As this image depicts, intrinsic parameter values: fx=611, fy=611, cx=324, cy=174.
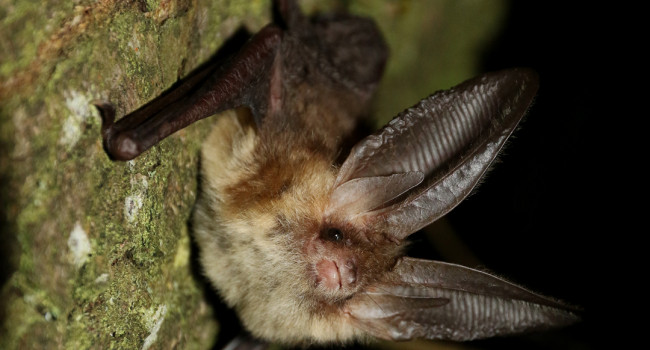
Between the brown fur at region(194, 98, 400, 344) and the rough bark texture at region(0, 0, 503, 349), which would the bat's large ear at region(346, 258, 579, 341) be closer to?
the brown fur at region(194, 98, 400, 344)

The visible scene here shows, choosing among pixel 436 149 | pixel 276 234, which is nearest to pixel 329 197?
pixel 276 234

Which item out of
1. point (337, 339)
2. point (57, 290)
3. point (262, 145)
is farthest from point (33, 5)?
point (337, 339)

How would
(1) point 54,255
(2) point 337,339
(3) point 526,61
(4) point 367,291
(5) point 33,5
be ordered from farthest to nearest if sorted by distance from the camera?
1. (3) point 526,61
2. (2) point 337,339
3. (4) point 367,291
4. (1) point 54,255
5. (5) point 33,5

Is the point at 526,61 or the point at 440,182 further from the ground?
the point at 440,182

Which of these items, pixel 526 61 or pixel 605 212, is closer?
pixel 605 212

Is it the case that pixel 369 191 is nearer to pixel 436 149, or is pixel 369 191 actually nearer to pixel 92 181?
pixel 436 149

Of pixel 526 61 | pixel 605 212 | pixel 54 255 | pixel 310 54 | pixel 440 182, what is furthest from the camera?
pixel 526 61

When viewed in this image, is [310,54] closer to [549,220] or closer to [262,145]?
[262,145]
